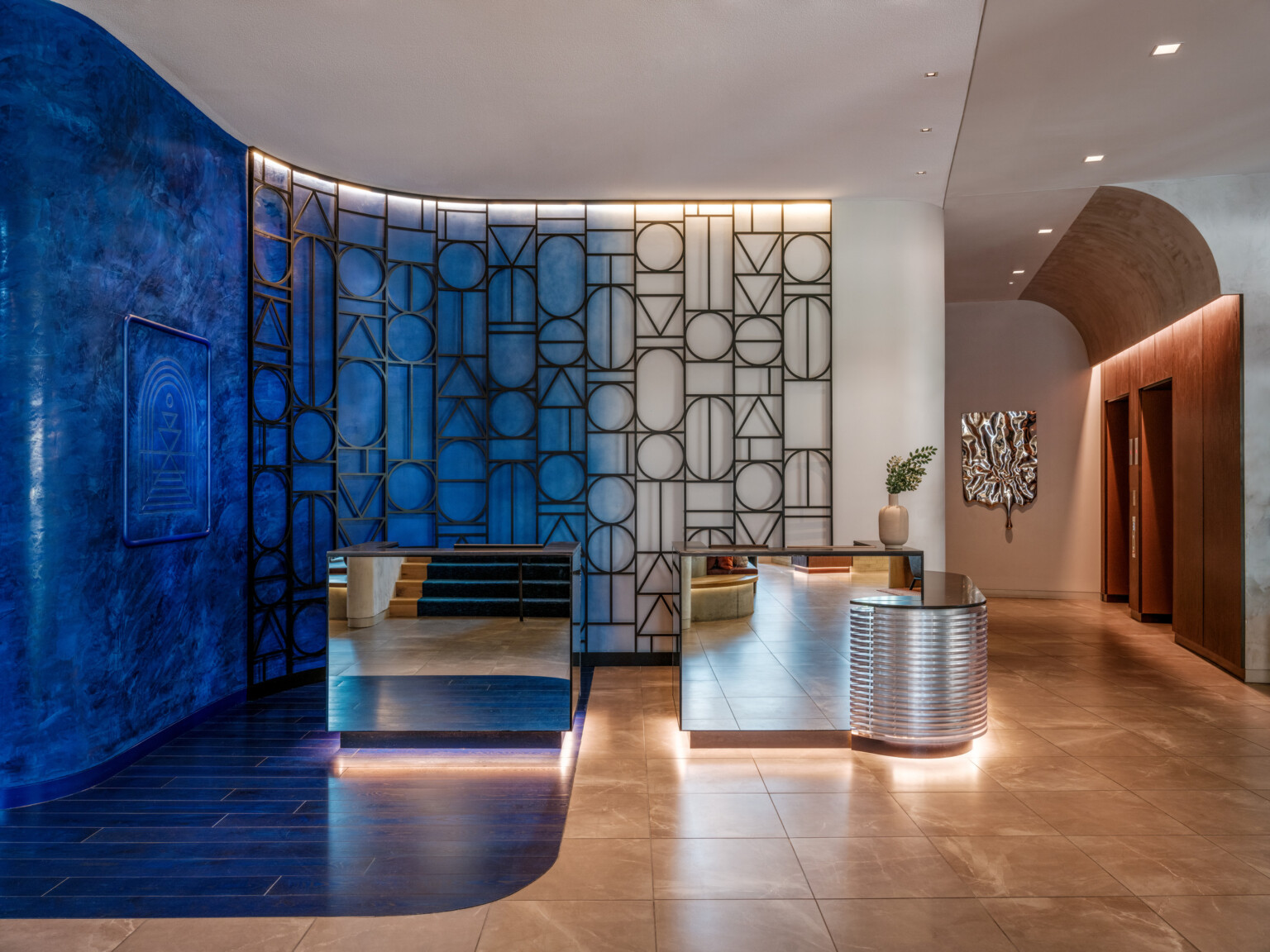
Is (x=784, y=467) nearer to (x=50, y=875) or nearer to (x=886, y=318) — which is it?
(x=886, y=318)

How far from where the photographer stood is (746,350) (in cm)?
624

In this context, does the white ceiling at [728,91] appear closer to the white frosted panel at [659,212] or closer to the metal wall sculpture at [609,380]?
the white frosted panel at [659,212]

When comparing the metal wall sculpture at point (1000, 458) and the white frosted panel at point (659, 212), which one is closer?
the white frosted panel at point (659, 212)

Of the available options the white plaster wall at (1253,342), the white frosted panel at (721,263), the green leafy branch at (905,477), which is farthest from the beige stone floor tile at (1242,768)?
the white frosted panel at (721,263)

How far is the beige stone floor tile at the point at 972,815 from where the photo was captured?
10.5 feet

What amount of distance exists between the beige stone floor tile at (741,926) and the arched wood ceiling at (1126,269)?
220 inches

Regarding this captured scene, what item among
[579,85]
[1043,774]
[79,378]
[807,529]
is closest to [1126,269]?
[807,529]

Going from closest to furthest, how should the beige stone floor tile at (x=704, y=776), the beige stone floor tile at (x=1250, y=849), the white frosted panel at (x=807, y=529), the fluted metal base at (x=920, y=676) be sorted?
1. the beige stone floor tile at (x=1250, y=849)
2. the beige stone floor tile at (x=704, y=776)
3. the fluted metal base at (x=920, y=676)
4. the white frosted panel at (x=807, y=529)

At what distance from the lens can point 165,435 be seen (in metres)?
4.35

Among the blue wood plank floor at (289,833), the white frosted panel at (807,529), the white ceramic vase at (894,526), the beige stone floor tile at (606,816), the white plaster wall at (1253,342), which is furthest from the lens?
the white frosted panel at (807,529)

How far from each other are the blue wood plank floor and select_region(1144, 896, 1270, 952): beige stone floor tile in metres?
2.09

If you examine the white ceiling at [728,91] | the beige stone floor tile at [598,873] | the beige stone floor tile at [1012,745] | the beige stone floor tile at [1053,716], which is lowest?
the beige stone floor tile at [598,873]

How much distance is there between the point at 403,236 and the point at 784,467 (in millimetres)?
3431

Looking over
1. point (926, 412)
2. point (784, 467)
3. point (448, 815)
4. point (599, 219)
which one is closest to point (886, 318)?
point (926, 412)
